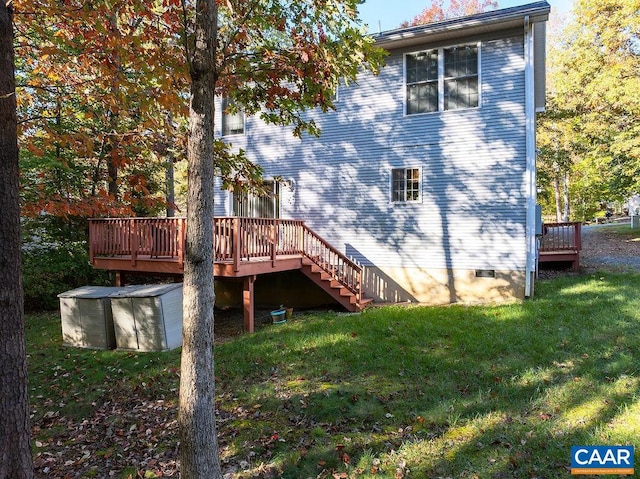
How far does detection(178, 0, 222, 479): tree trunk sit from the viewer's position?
3.73 metres

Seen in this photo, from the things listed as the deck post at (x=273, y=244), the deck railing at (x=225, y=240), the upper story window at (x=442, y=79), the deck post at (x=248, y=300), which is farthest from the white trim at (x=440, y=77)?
the deck post at (x=248, y=300)

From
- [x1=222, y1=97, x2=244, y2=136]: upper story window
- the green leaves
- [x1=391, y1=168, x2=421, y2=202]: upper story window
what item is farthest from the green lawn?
the green leaves

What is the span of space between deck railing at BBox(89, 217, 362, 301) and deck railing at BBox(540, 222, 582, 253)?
288 inches

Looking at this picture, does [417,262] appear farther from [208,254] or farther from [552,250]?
[208,254]

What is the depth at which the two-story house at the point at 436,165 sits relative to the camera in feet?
32.4

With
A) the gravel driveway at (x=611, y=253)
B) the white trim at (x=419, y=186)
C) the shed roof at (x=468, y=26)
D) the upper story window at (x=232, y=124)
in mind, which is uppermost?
the shed roof at (x=468, y=26)

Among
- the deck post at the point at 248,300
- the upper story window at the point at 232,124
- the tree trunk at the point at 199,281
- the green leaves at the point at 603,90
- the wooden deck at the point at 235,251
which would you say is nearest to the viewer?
the tree trunk at the point at 199,281

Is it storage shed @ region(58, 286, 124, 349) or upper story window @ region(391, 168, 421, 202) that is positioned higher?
upper story window @ region(391, 168, 421, 202)

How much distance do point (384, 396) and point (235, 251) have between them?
4061mm

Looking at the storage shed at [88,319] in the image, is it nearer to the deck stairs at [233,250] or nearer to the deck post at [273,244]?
the deck stairs at [233,250]

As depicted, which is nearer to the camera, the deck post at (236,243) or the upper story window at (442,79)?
the deck post at (236,243)

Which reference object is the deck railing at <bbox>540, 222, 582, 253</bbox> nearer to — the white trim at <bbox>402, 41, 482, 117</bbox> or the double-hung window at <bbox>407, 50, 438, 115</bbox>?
the white trim at <bbox>402, 41, 482, 117</bbox>

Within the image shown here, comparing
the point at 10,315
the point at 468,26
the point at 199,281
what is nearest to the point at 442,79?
the point at 468,26

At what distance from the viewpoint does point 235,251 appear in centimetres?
816
